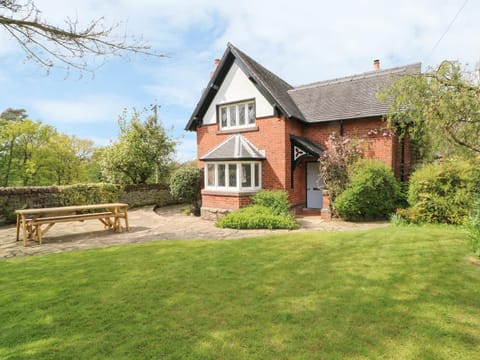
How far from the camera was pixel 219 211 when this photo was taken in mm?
11766

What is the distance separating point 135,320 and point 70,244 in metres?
5.56

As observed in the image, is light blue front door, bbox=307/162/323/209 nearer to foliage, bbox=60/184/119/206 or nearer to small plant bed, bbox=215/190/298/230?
small plant bed, bbox=215/190/298/230


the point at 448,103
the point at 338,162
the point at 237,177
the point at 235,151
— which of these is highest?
the point at 448,103

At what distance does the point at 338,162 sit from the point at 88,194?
12.9 metres

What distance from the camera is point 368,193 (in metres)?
10.1

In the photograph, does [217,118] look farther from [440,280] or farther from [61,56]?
[440,280]

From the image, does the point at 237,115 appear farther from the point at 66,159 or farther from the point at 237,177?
the point at 66,159

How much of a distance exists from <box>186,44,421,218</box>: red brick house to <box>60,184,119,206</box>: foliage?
19.8 feet

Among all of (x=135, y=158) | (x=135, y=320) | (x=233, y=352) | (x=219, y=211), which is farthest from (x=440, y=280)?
(x=135, y=158)

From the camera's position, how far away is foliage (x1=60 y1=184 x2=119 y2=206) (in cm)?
1348

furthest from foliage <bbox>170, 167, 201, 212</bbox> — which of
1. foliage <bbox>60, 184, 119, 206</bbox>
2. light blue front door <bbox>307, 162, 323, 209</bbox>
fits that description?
light blue front door <bbox>307, 162, 323, 209</bbox>

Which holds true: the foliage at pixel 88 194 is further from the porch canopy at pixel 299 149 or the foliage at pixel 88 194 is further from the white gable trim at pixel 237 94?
the porch canopy at pixel 299 149

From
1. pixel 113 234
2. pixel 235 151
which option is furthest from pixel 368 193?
pixel 113 234

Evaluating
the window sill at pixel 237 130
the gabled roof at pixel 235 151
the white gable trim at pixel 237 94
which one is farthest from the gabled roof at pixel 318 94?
the gabled roof at pixel 235 151
